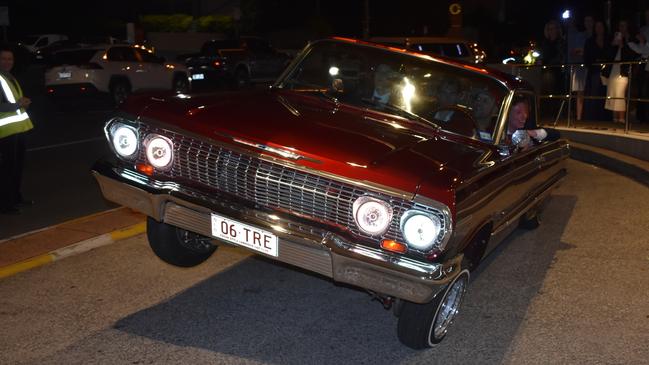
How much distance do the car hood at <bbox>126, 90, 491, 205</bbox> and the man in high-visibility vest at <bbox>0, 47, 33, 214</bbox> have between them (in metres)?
2.49

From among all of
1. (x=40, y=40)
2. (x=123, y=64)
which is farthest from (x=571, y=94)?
(x=40, y=40)

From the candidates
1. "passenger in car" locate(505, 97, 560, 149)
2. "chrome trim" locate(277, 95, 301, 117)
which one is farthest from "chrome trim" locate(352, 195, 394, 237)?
"passenger in car" locate(505, 97, 560, 149)

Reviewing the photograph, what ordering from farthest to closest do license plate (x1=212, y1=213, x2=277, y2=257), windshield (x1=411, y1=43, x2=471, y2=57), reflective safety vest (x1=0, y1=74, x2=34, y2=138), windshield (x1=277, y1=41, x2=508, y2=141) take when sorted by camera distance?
windshield (x1=411, y1=43, x2=471, y2=57) → reflective safety vest (x1=0, y1=74, x2=34, y2=138) → windshield (x1=277, y1=41, x2=508, y2=141) → license plate (x1=212, y1=213, x2=277, y2=257)

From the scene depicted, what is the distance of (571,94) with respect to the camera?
14273 millimetres

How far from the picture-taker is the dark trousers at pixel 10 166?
7.32 m

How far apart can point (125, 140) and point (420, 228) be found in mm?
2031

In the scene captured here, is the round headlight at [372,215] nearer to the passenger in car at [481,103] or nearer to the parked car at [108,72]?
the passenger in car at [481,103]

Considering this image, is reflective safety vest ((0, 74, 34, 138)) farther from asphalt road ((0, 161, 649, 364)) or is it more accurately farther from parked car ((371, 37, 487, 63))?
parked car ((371, 37, 487, 63))

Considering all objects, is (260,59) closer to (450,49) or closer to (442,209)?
(450,49)

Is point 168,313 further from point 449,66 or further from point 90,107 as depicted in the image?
point 90,107

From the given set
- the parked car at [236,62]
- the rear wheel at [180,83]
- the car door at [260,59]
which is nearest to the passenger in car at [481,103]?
the rear wheel at [180,83]

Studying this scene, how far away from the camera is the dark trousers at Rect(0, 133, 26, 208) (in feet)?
24.0

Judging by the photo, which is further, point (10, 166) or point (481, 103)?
point (10, 166)

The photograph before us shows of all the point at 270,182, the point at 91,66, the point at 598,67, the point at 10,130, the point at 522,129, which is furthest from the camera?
the point at 91,66
